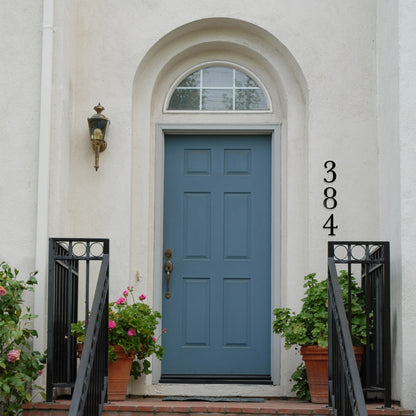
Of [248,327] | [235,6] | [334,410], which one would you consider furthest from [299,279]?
[235,6]

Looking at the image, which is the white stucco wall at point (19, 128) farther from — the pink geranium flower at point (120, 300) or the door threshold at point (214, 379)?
the door threshold at point (214, 379)

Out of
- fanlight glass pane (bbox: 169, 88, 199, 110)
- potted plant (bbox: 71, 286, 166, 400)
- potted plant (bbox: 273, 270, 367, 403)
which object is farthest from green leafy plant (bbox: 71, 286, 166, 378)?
fanlight glass pane (bbox: 169, 88, 199, 110)

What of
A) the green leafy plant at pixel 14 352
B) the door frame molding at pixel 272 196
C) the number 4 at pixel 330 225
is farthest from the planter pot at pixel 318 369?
the green leafy plant at pixel 14 352

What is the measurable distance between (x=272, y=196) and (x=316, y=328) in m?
1.38

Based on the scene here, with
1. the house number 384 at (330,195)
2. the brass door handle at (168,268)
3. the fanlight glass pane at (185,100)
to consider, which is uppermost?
the fanlight glass pane at (185,100)

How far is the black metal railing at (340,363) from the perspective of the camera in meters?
4.81

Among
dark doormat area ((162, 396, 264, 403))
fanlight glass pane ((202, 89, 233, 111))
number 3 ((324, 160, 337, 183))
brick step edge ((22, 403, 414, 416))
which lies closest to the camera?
brick step edge ((22, 403, 414, 416))

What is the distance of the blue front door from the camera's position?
22.7 ft

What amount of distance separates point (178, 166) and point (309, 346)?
1.93m

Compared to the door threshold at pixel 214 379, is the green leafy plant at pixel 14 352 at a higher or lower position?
higher

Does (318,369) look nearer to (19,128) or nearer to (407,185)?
(407,185)

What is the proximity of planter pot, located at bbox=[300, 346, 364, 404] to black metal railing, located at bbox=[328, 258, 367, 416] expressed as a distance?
0.80ft

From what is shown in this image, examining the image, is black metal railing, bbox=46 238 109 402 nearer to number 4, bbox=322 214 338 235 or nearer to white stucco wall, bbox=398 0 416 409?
number 4, bbox=322 214 338 235

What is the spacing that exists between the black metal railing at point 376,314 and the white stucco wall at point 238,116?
0.58 metres
